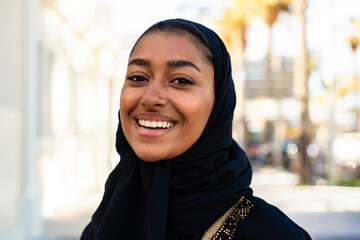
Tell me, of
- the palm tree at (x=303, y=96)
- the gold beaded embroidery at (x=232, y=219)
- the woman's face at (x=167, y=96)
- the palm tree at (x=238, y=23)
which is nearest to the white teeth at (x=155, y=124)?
the woman's face at (x=167, y=96)

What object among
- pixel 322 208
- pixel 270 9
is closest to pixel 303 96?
pixel 322 208

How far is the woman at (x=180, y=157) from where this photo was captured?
1.37 meters

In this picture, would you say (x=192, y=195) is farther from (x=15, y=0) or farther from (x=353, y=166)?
(x=353, y=166)

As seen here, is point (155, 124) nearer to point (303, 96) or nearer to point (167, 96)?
point (167, 96)

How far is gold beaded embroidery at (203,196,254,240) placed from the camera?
136 cm

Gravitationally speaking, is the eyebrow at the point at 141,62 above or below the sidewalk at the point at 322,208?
above

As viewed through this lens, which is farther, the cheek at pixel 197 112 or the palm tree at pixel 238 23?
the palm tree at pixel 238 23

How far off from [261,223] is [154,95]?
0.47 metres

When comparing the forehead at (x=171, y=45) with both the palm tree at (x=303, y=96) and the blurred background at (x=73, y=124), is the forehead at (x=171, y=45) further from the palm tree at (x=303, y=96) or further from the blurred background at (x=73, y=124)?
the palm tree at (x=303, y=96)

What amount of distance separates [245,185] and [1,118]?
14.5 feet

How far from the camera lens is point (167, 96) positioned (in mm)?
1378

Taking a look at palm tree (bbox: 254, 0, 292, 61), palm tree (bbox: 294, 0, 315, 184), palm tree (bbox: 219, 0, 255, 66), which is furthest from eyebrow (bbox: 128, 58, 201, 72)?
palm tree (bbox: 219, 0, 255, 66)

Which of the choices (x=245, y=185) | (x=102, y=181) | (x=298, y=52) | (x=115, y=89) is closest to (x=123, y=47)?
(x=115, y=89)

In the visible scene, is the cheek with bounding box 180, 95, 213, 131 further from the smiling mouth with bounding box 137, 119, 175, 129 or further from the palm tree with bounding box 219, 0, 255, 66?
the palm tree with bounding box 219, 0, 255, 66
